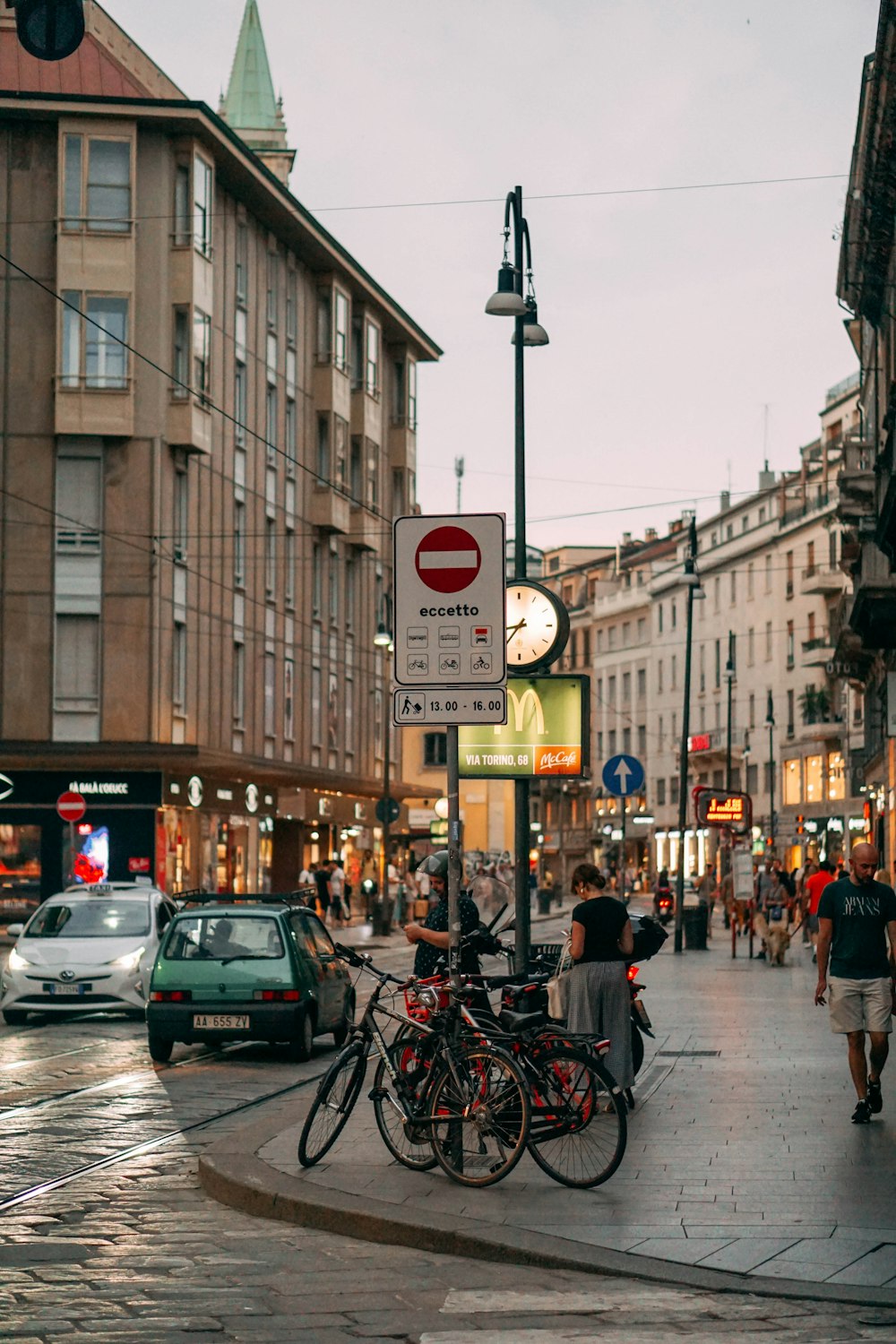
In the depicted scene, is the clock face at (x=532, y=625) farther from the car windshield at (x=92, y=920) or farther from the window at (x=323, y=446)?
the window at (x=323, y=446)

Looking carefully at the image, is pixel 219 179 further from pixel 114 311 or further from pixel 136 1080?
pixel 136 1080

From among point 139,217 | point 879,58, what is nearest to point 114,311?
point 139,217

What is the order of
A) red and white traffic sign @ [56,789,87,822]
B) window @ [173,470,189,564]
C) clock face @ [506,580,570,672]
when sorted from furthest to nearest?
window @ [173,470,189,564], red and white traffic sign @ [56,789,87,822], clock face @ [506,580,570,672]

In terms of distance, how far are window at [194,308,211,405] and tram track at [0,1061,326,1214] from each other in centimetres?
3423

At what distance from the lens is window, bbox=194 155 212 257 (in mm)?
49719

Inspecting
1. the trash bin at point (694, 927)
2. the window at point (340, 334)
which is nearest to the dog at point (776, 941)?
the trash bin at point (694, 927)

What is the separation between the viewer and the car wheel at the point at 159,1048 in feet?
64.1

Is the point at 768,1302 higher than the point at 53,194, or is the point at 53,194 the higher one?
the point at 53,194

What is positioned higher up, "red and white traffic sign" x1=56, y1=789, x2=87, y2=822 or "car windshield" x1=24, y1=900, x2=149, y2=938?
"red and white traffic sign" x1=56, y1=789, x2=87, y2=822

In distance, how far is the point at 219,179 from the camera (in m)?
52.8

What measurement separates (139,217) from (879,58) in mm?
25846

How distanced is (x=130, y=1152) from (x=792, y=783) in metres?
80.7

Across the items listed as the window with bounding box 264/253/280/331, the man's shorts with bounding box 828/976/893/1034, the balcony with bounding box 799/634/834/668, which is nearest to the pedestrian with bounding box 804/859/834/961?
the man's shorts with bounding box 828/976/893/1034

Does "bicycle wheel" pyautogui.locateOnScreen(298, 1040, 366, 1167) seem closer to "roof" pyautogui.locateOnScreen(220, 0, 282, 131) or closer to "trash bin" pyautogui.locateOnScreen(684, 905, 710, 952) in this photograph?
"trash bin" pyautogui.locateOnScreen(684, 905, 710, 952)
